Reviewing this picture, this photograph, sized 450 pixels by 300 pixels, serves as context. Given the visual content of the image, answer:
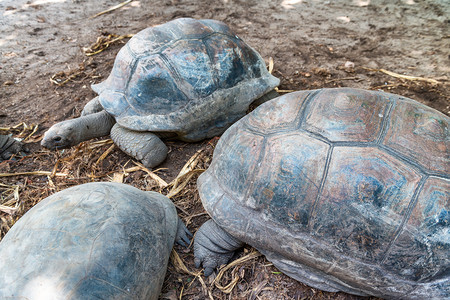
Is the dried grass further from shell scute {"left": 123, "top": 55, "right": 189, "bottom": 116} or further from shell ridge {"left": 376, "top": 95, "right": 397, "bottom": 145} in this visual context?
shell ridge {"left": 376, "top": 95, "right": 397, "bottom": 145}

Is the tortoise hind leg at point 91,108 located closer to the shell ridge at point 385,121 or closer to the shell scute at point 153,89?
the shell scute at point 153,89

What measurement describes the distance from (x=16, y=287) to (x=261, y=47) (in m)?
4.42

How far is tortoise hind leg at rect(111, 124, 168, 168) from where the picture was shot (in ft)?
10.4

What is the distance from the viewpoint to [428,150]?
5.95 feet

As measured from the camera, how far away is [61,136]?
330cm

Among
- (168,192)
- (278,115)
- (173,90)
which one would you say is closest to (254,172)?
(278,115)

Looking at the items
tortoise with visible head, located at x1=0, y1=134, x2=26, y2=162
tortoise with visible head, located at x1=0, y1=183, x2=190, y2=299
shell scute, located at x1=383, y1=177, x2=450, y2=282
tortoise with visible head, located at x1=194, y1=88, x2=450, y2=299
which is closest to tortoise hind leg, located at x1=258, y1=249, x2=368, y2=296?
tortoise with visible head, located at x1=194, y1=88, x2=450, y2=299

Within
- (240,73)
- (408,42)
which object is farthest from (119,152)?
(408,42)

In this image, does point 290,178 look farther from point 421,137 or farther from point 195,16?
point 195,16

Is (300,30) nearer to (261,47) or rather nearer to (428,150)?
(261,47)

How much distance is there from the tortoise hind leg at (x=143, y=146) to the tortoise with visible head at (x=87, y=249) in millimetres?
905

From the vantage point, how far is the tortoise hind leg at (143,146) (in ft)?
10.4

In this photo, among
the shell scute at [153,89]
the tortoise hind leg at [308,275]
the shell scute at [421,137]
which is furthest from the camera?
the shell scute at [153,89]

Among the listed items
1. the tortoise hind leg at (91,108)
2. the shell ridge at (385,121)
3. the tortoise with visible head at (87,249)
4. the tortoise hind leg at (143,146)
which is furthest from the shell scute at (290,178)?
the tortoise hind leg at (91,108)
